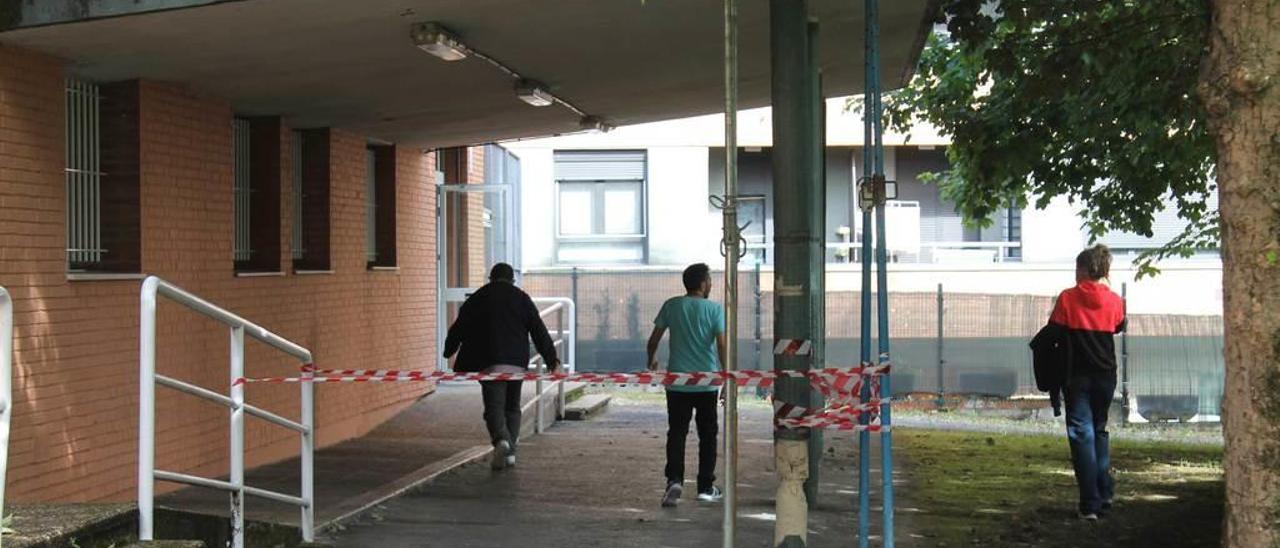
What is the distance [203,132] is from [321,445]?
3256 millimetres

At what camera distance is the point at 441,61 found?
29.0 ft

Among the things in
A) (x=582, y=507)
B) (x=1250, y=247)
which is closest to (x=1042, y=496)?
(x=582, y=507)

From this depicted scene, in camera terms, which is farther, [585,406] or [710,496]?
[585,406]

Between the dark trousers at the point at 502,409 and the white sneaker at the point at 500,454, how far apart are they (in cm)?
4

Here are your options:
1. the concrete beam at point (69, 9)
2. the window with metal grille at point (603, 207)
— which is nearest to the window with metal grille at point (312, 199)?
the concrete beam at point (69, 9)

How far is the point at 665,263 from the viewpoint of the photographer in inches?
1107

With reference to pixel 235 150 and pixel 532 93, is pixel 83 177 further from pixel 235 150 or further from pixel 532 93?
pixel 532 93

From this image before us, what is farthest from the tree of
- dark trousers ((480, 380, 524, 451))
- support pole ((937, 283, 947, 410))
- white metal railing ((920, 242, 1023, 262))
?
white metal railing ((920, 242, 1023, 262))

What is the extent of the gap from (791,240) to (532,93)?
3.98 meters

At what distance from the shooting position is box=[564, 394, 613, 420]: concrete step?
14492mm

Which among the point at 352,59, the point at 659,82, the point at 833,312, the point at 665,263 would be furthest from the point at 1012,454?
the point at 665,263

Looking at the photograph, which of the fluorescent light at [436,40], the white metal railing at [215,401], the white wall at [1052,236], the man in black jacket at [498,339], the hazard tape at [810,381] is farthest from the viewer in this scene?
the white wall at [1052,236]

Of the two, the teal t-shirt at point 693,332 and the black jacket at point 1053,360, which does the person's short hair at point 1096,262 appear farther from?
the teal t-shirt at point 693,332

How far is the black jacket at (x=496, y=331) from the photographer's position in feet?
33.3
